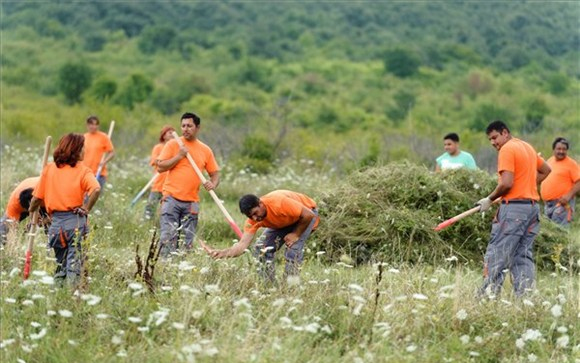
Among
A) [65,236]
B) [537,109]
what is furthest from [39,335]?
[537,109]

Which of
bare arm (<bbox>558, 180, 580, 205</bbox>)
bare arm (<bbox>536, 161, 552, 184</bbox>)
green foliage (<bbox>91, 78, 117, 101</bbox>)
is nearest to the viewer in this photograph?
bare arm (<bbox>536, 161, 552, 184</bbox>)

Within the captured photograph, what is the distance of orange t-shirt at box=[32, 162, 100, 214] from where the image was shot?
861cm

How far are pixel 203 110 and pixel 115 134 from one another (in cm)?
2411

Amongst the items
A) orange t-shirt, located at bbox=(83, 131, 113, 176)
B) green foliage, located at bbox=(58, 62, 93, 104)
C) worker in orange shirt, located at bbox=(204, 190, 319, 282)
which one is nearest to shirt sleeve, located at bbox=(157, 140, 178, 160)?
worker in orange shirt, located at bbox=(204, 190, 319, 282)

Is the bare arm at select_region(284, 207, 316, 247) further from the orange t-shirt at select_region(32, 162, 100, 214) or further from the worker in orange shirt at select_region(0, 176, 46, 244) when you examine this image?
the worker in orange shirt at select_region(0, 176, 46, 244)

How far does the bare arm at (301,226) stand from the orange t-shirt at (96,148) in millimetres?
6761

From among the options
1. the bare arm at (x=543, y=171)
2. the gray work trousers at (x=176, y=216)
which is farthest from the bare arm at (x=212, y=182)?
the bare arm at (x=543, y=171)

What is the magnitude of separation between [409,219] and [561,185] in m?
2.61

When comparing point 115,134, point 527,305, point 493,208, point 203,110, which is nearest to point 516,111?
point 203,110

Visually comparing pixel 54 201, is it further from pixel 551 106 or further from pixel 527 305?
pixel 551 106

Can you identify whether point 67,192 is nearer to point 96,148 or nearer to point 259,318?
point 259,318

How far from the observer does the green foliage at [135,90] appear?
56.7 metres

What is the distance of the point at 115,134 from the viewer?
30.9 meters

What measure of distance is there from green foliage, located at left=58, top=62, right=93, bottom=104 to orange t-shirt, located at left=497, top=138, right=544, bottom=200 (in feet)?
165
